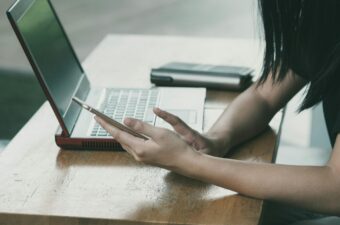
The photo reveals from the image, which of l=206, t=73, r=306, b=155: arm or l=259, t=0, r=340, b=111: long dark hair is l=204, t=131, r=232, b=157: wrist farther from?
l=259, t=0, r=340, b=111: long dark hair

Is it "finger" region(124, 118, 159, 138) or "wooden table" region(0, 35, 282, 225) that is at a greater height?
"finger" region(124, 118, 159, 138)

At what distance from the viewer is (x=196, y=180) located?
4.01ft

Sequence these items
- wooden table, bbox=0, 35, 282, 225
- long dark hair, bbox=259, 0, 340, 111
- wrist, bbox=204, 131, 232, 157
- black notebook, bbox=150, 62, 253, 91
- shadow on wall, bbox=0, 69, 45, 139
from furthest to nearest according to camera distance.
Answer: shadow on wall, bbox=0, 69, 45, 139
black notebook, bbox=150, 62, 253, 91
wrist, bbox=204, 131, 232, 157
long dark hair, bbox=259, 0, 340, 111
wooden table, bbox=0, 35, 282, 225

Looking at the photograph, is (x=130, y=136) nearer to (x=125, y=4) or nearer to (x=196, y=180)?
(x=196, y=180)

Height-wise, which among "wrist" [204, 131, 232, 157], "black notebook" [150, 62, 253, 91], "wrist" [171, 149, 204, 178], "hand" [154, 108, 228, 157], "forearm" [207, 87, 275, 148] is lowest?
"black notebook" [150, 62, 253, 91]

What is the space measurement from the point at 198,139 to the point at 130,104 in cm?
25

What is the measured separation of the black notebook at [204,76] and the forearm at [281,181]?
470mm

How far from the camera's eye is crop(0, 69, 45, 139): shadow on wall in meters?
2.58

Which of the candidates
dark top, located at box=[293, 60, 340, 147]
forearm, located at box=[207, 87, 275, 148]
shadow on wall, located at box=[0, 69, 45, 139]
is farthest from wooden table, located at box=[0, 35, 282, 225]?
shadow on wall, located at box=[0, 69, 45, 139]

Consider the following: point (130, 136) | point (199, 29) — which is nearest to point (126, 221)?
point (130, 136)

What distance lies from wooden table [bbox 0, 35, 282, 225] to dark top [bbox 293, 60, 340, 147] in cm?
13

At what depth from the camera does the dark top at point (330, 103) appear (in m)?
1.26

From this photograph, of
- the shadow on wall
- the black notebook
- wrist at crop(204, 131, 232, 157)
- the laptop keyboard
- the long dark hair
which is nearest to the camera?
the long dark hair

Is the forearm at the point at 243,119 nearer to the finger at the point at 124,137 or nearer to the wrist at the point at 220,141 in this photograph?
the wrist at the point at 220,141
